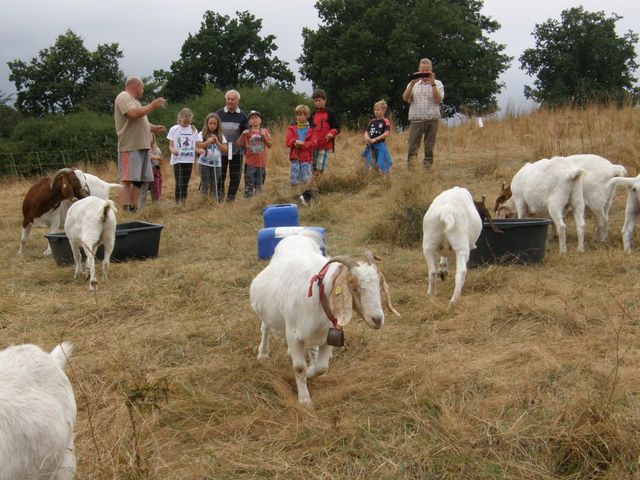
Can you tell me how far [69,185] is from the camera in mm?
9281

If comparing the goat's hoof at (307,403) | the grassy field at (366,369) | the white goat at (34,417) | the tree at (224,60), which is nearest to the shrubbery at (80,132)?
the tree at (224,60)

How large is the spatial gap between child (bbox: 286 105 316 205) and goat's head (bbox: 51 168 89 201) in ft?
12.3

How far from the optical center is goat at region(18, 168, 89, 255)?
937 centimetres

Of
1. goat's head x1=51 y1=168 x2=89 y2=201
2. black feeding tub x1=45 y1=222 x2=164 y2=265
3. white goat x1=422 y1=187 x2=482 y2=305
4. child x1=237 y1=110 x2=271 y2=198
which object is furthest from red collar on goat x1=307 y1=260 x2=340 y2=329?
child x1=237 y1=110 x2=271 y2=198

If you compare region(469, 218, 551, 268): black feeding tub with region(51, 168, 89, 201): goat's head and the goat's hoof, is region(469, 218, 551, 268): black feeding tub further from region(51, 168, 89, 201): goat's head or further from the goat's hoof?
region(51, 168, 89, 201): goat's head

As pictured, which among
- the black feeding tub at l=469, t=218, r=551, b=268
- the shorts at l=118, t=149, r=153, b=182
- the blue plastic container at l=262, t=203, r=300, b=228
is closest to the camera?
the black feeding tub at l=469, t=218, r=551, b=268

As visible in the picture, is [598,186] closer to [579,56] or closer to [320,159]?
[320,159]

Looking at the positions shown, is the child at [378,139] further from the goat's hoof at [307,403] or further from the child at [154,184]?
the goat's hoof at [307,403]

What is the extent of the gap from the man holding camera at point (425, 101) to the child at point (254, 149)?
99.1 inches

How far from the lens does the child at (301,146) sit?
12188 millimetres

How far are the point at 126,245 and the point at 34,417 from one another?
19.3 feet

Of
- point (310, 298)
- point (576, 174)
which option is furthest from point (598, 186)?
point (310, 298)

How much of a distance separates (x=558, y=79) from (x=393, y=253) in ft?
110

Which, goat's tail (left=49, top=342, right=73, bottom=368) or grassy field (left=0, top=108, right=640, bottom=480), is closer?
goat's tail (left=49, top=342, right=73, bottom=368)
